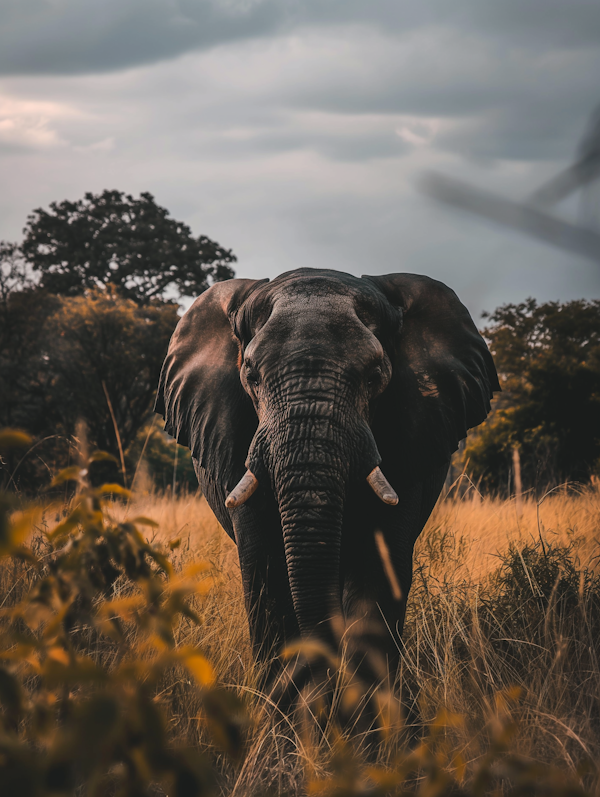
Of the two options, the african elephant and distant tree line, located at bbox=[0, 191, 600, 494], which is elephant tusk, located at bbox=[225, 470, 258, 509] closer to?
the african elephant

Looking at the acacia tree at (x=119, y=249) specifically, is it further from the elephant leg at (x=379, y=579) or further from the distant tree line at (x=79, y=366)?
the elephant leg at (x=379, y=579)

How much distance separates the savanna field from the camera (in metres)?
0.92

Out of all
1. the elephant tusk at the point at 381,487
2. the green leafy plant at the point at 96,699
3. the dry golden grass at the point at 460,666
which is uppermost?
the green leafy plant at the point at 96,699

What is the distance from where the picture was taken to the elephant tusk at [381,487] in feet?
10.6

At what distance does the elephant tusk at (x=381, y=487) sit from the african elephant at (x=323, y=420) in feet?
0.04

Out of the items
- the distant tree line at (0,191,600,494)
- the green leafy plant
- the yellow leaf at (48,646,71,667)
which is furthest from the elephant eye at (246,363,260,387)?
the distant tree line at (0,191,600,494)

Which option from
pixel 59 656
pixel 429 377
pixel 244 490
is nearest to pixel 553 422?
pixel 429 377

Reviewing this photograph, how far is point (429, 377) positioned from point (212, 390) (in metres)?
1.33

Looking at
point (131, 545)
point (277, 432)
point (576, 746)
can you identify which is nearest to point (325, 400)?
point (277, 432)

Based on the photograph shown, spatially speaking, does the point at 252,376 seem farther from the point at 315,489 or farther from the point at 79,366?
the point at 79,366

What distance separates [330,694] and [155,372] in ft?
57.6

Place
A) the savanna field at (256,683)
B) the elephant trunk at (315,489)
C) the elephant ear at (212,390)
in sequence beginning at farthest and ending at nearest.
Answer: the elephant ear at (212,390), the elephant trunk at (315,489), the savanna field at (256,683)

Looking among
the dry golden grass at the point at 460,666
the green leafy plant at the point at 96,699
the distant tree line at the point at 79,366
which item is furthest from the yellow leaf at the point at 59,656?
the distant tree line at the point at 79,366

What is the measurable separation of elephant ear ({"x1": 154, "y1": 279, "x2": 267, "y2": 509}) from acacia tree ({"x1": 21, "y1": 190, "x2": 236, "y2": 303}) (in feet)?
80.9
